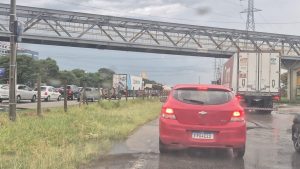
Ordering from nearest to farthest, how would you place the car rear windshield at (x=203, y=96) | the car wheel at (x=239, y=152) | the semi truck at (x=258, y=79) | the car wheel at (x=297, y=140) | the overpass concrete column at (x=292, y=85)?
the car wheel at (x=239, y=152) → the car rear windshield at (x=203, y=96) → the car wheel at (x=297, y=140) → the semi truck at (x=258, y=79) → the overpass concrete column at (x=292, y=85)

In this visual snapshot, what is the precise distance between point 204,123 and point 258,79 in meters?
22.0

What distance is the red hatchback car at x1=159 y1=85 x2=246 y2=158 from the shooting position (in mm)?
11461

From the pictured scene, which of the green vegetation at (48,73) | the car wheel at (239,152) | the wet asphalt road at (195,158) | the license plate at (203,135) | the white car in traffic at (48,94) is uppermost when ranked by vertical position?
the green vegetation at (48,73)

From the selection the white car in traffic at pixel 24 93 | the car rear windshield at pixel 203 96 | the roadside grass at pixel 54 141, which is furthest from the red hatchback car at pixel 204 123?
the white car in traffic at pixel 24 93

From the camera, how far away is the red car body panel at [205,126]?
37.6 ft

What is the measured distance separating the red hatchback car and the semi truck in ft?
69.6

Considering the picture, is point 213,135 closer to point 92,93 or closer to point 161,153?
point 161,153

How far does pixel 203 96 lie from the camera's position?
1202cm

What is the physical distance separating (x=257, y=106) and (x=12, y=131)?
22.0m

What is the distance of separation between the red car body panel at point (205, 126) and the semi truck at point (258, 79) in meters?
21.4

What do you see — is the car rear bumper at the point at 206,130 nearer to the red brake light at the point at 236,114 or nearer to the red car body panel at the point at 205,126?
the red car body panel at the point at 205,126

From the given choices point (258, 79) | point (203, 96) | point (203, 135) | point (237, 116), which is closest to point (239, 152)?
point (237, 116)

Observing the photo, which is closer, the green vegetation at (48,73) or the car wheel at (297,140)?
the car wheel at (297,140)

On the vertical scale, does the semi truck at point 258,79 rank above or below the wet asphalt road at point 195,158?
above
